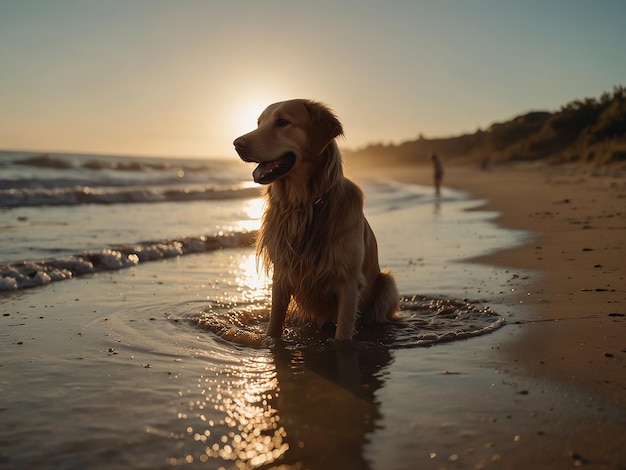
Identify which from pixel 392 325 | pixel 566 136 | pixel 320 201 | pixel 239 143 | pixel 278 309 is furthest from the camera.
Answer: pixel 566 136

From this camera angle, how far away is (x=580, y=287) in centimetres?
496

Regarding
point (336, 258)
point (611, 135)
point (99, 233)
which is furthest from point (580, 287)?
point (611, 135)

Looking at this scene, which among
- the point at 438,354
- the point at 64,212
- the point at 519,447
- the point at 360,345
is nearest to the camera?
the point at 519,447

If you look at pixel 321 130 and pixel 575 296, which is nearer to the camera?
pixel 321 130

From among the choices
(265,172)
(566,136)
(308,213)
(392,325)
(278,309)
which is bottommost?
(392,325)

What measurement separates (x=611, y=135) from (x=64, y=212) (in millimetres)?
23187

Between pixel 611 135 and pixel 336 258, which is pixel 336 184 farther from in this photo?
pixel 611 135

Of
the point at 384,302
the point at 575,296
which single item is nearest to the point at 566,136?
the point at 575,296

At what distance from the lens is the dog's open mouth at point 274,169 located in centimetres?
390

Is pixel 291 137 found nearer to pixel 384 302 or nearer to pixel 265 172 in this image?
pixel 265 172

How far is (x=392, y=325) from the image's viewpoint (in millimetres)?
4453

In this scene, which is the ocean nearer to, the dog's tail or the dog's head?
the dog's tail

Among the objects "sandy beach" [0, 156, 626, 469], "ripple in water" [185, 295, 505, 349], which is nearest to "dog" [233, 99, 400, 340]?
"ripple in water" [185, 295, 505, 349]

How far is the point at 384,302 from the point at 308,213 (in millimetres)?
1016
